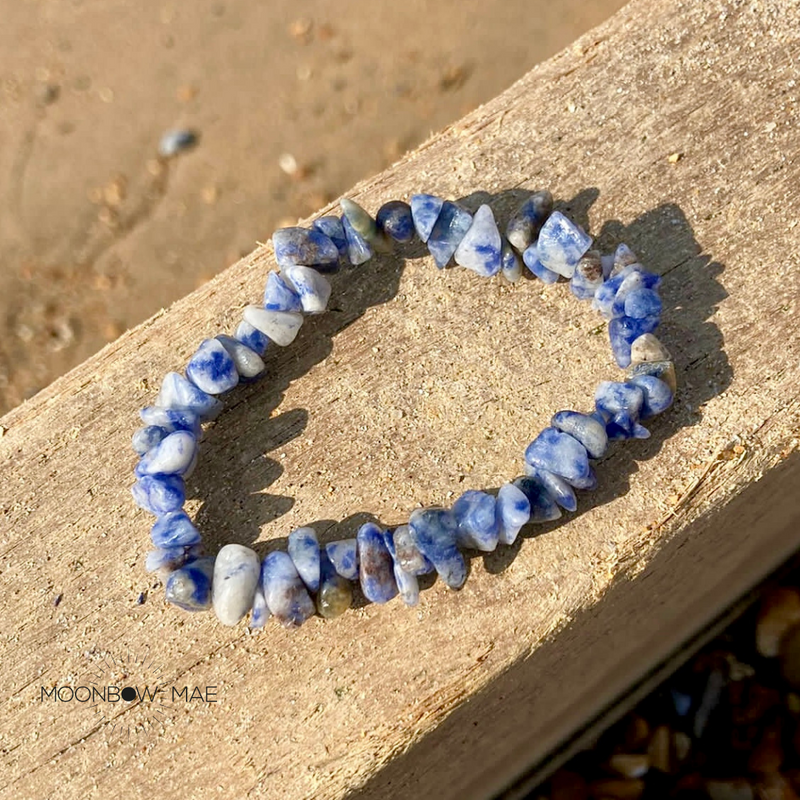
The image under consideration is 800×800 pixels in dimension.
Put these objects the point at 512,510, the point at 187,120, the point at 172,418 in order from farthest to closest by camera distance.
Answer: the point at 187,120
the point at 172,418
the point at 512,510

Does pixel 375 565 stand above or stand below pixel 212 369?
below

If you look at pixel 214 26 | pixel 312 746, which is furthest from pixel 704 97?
pixel 214 26

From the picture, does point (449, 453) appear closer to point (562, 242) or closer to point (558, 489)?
point (558, 489)

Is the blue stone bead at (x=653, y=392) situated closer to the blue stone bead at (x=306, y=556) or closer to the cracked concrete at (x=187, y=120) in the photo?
the blue stone bead at (x=306, y=556)

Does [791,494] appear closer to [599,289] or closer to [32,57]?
[599,289]

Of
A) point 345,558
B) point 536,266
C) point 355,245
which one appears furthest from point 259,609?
point 536,266

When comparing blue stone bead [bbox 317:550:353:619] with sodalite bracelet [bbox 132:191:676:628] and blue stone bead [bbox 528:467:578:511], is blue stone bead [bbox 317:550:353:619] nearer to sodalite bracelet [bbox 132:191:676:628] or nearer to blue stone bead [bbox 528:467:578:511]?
sodalite bracelet [bbox 132:191:676:628]
